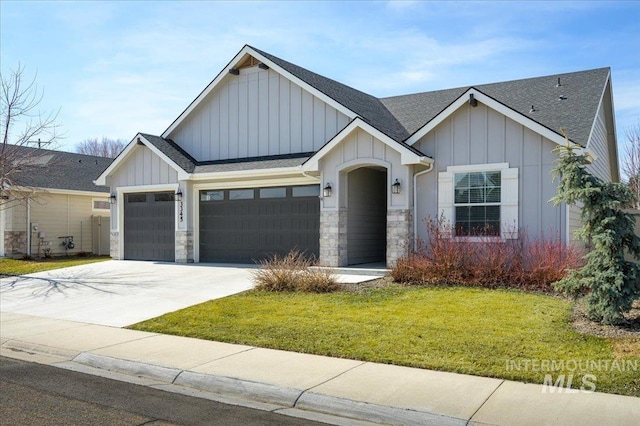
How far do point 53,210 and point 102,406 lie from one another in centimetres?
2349

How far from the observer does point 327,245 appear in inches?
677

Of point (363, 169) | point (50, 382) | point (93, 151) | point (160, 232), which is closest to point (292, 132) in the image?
point (363, 169)

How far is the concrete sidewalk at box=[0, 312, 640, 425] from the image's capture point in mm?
6023

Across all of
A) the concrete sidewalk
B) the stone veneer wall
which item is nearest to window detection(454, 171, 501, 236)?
the concrete sidewalk

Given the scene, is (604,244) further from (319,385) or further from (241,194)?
(241,194)

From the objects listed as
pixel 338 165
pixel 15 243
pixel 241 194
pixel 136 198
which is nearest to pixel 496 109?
pixel 338 165

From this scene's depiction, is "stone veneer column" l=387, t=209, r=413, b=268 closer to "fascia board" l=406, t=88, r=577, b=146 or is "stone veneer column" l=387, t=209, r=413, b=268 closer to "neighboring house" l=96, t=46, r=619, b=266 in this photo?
"neighboring house" l=96, t=46, r=619, b=266

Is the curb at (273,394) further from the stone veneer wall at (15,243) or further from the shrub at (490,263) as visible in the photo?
the stone veneer wall at (15,243)

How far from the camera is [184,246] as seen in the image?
67.9 ft

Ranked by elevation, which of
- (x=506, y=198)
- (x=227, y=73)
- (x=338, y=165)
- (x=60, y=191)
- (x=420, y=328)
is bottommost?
(x=420, y=328)

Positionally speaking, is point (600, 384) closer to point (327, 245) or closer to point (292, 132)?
point (327, 245)

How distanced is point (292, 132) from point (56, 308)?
31.0ft

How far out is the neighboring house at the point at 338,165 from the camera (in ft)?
50.4

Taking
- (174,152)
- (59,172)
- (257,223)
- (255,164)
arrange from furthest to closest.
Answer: (59,172) < (174,152) < (257,223) < (255,164)
